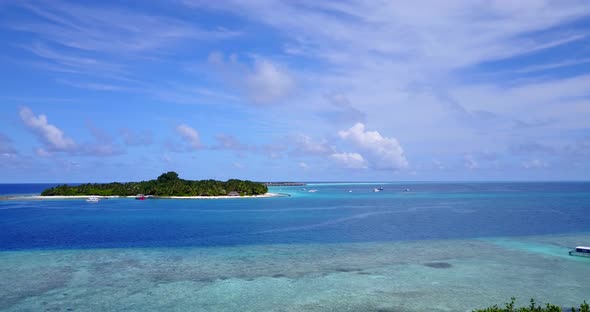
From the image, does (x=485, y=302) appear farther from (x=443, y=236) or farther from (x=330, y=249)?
(x=443, y=236)

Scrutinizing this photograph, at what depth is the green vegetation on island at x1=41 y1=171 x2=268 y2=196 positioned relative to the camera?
455 feet

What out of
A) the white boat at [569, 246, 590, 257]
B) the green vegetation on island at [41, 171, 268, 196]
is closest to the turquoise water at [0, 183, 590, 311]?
the white boat at [569, 246, 590, 257]

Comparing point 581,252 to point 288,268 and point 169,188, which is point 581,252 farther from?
point 169,188

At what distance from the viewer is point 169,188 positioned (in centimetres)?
14012

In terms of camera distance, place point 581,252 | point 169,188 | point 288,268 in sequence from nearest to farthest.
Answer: point 288,268 < point 581,252 < point 169,188

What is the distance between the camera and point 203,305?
81.4 ft

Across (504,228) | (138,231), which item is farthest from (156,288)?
(504,228)

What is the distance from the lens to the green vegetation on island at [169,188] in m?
139

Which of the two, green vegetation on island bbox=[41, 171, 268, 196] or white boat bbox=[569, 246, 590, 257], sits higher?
green vegetation on island bbox=[41, 171, 268, 196]

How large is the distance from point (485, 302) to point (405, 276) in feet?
21.8

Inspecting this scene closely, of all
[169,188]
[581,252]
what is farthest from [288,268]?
[169,188]

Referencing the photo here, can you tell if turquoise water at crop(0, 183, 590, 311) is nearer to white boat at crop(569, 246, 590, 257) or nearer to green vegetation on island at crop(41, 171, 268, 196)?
white boat at crop(569, 246, 590, 257)

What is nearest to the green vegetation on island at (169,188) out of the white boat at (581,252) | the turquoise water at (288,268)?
the turquoise water at (288,268)

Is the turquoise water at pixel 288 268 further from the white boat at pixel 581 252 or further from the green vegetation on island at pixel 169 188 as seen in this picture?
the green vegetation on island at pixel 169 188
